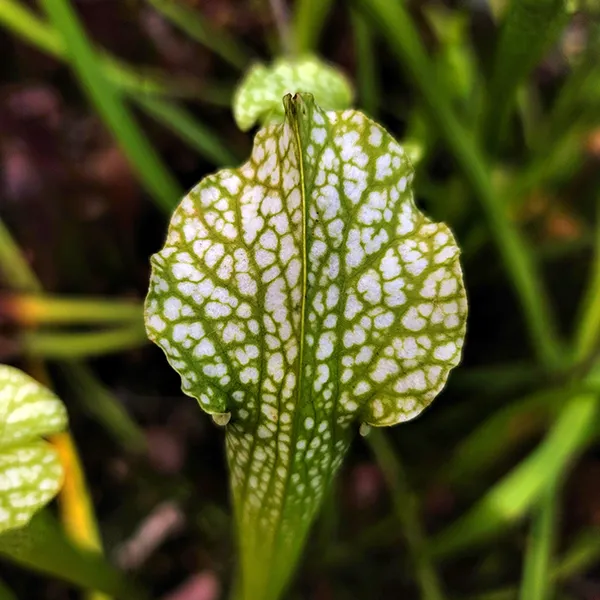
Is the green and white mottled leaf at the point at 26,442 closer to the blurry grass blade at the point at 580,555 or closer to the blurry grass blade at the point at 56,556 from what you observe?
the blurry grass blade at the point at 56,556

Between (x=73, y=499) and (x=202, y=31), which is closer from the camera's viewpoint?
(x=73, y=499)

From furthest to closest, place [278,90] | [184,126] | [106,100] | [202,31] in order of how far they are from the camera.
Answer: [202,31] → [184,126] → [106,100] → [278,90]

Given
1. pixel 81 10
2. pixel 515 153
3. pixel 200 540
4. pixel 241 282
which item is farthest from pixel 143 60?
pixel 241 282

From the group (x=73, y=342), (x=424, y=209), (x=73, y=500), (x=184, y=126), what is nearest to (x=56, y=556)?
(x=73, y=500)

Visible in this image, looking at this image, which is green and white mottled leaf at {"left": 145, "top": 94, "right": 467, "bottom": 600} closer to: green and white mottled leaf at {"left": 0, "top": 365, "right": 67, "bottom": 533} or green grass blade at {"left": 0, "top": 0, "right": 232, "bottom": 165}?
green and white mottled leaf at {"left": 0, "top": 365, "right": 67, "bottom": 533}

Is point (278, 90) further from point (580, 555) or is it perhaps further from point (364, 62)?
point (580, 555)

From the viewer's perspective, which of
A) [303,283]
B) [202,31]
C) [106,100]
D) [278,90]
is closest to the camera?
[303,283]

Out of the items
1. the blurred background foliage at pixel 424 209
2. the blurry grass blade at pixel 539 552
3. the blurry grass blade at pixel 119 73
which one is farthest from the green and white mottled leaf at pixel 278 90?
the blurry grass blade at pixel 539 552

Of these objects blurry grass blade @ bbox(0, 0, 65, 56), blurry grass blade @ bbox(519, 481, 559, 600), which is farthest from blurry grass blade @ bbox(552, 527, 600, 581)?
blurry grass blade @ bbox(0, 0, 65, 56)
